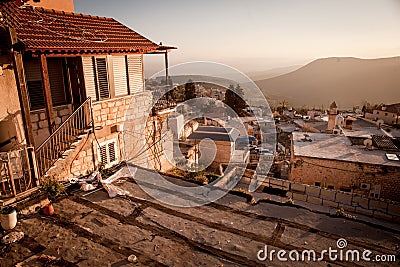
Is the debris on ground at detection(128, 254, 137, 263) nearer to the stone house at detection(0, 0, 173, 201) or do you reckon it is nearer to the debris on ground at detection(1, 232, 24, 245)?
the debris on ground at detection(1, 232, 24, 245)

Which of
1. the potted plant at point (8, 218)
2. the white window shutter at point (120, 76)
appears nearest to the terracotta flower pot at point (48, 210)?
the potted plant at point (8, 218)

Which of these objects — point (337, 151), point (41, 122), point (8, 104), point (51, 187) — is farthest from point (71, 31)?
point (337, 151)

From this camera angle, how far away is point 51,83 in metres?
7.86

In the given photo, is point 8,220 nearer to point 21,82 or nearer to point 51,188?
point 51,188

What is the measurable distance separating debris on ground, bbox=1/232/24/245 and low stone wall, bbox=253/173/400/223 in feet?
31.1

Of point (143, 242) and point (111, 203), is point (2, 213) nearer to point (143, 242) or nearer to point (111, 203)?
point (111, 203)

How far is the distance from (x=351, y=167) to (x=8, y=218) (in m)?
13.7

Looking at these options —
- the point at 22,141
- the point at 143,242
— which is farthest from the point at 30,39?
the point at 143,242

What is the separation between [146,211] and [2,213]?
9.85ft

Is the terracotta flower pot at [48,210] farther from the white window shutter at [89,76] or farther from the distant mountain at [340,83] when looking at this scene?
the distant mountain at [340,83]

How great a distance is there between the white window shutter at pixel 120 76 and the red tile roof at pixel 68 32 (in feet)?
1.81

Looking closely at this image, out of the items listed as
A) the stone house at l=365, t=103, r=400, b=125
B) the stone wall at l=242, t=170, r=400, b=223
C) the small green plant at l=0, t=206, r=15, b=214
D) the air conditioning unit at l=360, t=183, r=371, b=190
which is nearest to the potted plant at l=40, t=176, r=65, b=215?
the small green plant at l=0, t=206, r=15, b=214

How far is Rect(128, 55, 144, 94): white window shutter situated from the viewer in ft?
32.4

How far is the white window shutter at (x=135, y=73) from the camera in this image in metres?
9.88
